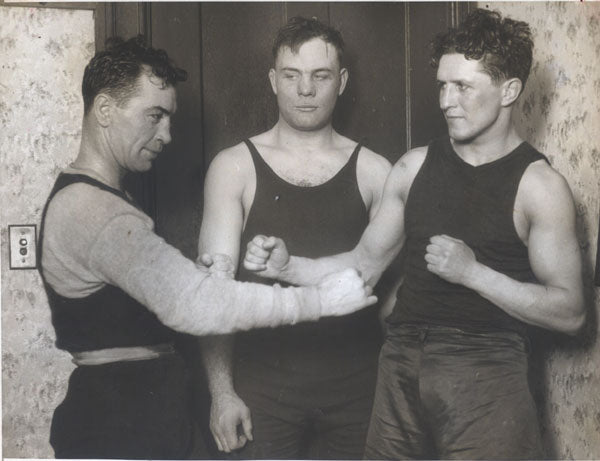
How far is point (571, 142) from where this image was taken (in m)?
1.33

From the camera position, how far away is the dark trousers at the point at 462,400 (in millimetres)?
1171

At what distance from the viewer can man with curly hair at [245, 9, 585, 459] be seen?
1.17 m

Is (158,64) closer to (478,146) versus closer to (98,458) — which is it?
(478,146)

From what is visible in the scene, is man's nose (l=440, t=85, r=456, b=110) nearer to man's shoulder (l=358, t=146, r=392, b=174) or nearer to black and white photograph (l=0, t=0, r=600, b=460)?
black and white photograph (l=0, t=0, r=600, b=460)

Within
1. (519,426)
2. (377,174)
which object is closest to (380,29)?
(377,174)

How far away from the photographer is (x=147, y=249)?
A: 43.5 inches

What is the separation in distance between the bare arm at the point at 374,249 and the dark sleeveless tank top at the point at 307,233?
0.03 m

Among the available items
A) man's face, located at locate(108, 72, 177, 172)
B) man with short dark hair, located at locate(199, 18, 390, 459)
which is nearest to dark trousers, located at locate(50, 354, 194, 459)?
man with short dark hair, located at locate(199, 18, 390, 459)

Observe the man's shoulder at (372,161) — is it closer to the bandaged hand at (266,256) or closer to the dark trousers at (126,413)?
the bandaged hand at (266,256)

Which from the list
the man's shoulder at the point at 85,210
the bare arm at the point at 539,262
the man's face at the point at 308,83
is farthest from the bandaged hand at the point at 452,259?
the man's shoulder at the point at 85,210

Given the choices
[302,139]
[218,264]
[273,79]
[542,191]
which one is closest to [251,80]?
[273,79]

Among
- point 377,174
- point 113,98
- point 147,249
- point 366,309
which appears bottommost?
point 366,309

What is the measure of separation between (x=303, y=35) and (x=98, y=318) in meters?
0.63

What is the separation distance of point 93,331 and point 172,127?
16.8 inches
